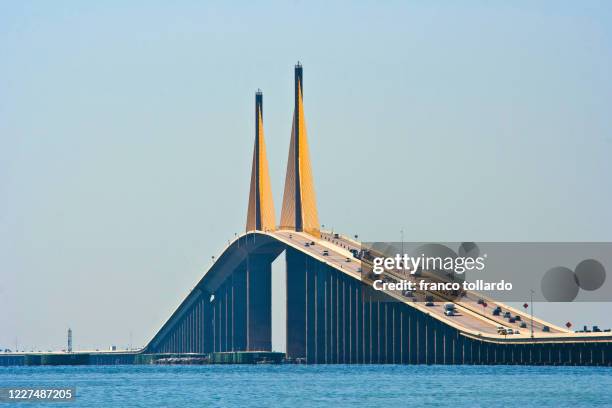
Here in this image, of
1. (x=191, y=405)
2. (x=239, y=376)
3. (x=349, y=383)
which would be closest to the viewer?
(x=191, y=405)

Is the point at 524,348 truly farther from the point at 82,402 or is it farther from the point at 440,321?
the point at 82,402

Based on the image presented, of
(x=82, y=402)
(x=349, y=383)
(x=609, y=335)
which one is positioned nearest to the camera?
(x=82, y=402)

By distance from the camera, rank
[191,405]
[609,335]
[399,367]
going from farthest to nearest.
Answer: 1. [399,367]
2. [609,335]
3. [191,405]

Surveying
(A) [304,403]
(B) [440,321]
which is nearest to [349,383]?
(A) [304,403]

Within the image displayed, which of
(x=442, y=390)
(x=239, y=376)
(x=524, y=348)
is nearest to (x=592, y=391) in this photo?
(x=442, y=390)

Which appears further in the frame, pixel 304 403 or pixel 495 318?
pixel 495 318

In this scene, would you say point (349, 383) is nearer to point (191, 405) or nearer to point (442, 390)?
point (442, 390)
